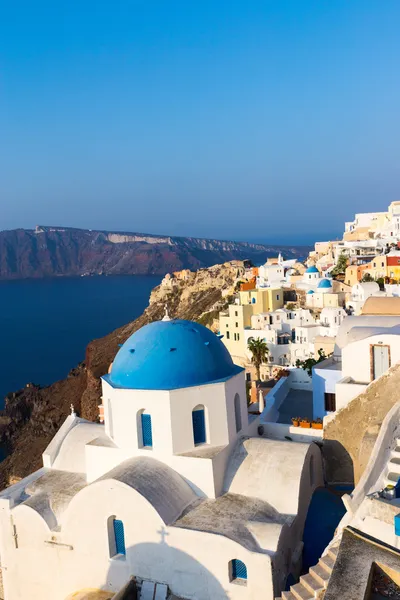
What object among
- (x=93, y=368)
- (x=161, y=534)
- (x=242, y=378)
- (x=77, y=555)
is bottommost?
(x=93, y=368)

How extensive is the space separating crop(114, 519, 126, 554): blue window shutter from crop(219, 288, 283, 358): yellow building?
25.1 metres

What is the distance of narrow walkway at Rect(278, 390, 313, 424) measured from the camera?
14938 millimetres

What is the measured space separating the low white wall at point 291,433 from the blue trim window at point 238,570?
378 centimetres

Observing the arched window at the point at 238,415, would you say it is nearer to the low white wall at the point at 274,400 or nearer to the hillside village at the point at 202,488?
the hillside village at the point at 202,488

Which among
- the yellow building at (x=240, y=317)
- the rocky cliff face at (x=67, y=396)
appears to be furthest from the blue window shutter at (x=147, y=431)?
the yellow building at (x=240, y=317)

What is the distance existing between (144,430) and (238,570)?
10.6 feet

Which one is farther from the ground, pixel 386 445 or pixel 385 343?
pixel 385 343

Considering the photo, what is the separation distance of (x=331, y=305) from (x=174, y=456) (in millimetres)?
28561

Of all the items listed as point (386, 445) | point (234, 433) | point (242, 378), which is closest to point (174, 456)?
point (234, 433)

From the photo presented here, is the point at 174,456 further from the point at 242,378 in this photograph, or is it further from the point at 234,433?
the point at 242,378

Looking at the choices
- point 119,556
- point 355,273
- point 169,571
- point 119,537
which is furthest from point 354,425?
point 355,273

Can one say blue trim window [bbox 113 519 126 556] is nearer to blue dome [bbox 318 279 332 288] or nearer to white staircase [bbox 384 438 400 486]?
white staircase [bbox 384 438 400 486]

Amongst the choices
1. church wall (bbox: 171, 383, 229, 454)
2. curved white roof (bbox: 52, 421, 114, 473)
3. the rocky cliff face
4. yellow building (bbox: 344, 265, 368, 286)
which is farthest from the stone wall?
yellow building (bbox: 344, 265, 368, 286)

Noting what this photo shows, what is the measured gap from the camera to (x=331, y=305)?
1468 inches
